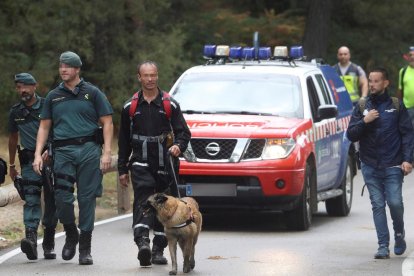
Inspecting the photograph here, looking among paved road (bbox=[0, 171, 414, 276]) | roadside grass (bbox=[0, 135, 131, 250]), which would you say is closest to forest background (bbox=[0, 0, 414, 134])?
roadside grass (bbox=[0, 135, 131, 250])

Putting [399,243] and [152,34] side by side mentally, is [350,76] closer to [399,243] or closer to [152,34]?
[152,34]

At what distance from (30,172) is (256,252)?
2.26m

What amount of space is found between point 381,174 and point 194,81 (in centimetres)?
415

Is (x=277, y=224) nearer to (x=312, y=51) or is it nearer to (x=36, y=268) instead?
(x=36, y=268)

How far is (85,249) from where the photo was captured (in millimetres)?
12656

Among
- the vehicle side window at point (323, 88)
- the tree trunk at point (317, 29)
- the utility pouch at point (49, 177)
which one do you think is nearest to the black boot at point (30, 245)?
the utility pouch at point (49, 177)

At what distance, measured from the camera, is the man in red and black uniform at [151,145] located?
40.7 ft

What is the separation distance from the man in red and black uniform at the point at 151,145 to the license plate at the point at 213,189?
110 inches

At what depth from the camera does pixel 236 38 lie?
3291 cm

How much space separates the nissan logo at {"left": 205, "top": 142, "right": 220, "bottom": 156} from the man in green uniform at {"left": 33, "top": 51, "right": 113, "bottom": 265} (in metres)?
2.83

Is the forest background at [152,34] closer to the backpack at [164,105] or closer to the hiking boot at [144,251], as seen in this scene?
the backpack at [164,105]

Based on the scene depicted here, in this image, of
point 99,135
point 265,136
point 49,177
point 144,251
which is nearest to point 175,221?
point 144,251

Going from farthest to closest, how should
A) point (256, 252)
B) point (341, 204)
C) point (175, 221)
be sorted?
point (341, 204)
point (256, 252)
point (175, 221)

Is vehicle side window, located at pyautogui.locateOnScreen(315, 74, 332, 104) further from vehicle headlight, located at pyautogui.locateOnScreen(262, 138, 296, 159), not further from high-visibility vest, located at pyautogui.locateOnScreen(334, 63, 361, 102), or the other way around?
high-visibility vest, located at pyautogui.locateOnScreen(334, 63, 361, 102)
